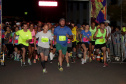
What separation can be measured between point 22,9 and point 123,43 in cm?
4747

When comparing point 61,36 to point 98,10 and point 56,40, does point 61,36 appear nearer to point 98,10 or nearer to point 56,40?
point 56,40

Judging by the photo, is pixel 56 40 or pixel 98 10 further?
pixel 98 10

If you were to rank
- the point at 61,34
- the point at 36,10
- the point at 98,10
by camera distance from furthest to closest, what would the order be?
1. the point at 36,10
2. the point at 98,10
3. the point at 61,34

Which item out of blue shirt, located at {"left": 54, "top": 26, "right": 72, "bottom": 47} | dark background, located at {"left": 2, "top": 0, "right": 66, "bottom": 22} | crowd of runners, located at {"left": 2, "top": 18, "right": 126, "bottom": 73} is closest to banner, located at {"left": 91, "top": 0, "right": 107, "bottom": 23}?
crowd of runners, located at {"left": 2, "top": 18, "right": 126, "bottom": 73}

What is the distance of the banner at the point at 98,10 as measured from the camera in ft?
54.0

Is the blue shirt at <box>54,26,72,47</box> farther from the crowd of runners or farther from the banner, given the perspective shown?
the banner

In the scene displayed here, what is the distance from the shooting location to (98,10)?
1647cm

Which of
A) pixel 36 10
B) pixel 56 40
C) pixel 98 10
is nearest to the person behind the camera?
pixel 56 40

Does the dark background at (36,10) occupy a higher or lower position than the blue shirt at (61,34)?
higher

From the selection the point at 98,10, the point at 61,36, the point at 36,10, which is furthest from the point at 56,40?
the point at 36,10

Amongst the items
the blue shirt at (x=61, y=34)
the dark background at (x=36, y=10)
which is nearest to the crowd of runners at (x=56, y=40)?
the blue shirt at (x=61, y=34)

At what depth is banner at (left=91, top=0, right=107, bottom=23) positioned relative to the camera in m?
16.5

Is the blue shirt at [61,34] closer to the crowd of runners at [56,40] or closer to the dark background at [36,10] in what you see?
the crowd of runners at [56,40]

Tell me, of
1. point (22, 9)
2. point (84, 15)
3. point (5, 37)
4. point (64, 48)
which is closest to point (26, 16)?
point (22, 9)
